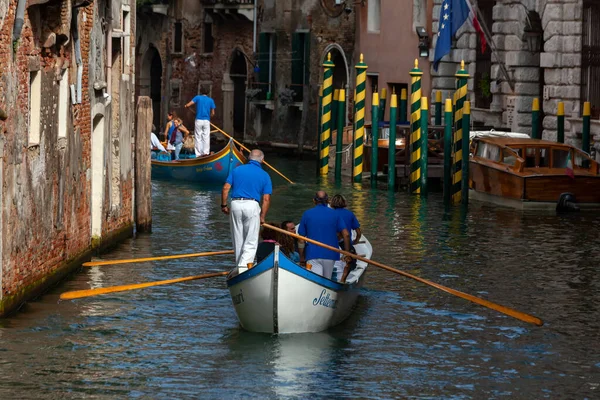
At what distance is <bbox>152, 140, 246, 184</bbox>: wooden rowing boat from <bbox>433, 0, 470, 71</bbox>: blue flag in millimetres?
5277

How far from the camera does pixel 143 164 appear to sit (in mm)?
20094

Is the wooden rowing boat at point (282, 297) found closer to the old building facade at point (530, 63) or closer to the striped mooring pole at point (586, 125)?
the striped mooring pole at point (586, 125)

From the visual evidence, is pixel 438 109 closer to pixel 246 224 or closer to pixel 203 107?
pixel 203 107

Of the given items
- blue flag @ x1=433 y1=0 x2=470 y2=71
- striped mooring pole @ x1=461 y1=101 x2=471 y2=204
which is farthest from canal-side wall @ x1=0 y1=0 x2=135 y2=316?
blue flag @ x1=433 y1=0 x2=470 y2=71

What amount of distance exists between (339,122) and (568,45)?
17.1ft

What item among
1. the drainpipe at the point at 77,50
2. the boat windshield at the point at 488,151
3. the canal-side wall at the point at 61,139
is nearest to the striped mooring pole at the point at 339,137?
the boat windshield at the point at 488,151

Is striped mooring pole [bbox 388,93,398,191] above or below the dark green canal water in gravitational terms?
above

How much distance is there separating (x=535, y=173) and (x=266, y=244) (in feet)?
37.1

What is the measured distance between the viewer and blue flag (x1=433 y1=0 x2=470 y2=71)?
102 ft

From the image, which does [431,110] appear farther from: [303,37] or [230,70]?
[230,70]

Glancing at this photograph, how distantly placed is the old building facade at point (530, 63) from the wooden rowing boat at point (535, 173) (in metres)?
3.07

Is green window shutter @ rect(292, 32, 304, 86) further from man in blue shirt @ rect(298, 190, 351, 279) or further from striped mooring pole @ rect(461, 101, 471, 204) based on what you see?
man in blue shirt @ rect(298, 190, 351, 279)

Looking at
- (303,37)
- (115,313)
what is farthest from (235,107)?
(115,313)

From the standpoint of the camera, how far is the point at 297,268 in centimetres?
1302
